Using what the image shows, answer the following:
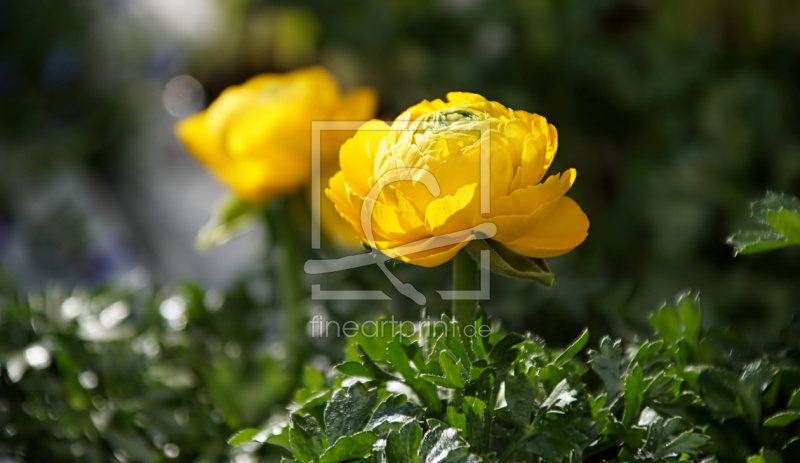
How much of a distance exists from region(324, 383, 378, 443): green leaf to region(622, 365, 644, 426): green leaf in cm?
12

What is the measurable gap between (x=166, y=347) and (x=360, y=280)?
0.19 meters

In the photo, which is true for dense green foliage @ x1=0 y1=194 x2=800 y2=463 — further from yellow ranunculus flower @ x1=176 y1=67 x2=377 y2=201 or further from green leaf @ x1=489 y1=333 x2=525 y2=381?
yellow ranunculus flower @ x1=176 y1=67 x2=377 y2=201

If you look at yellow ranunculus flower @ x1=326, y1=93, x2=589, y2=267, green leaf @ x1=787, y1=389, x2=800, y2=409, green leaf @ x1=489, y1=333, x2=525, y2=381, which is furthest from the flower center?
green leaf @ x1=787, y1=389, x2=800, y2=409

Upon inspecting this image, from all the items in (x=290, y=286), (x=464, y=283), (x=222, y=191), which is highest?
(x=464, y=283)

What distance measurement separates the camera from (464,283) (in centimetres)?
36

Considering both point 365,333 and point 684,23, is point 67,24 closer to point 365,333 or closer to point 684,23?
point 684,23

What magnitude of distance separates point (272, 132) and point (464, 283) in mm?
288

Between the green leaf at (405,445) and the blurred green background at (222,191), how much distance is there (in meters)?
0.24

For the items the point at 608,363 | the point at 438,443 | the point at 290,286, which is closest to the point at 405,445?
the point at 438,443

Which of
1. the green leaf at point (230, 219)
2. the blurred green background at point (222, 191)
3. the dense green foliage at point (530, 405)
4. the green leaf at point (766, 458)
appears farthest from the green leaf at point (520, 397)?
the green leaf at point (230, 219)

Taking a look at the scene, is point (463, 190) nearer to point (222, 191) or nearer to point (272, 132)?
point (272, 132)

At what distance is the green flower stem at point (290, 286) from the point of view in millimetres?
617

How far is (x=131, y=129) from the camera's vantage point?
148 cm

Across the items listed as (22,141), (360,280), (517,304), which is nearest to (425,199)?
(517,304)
